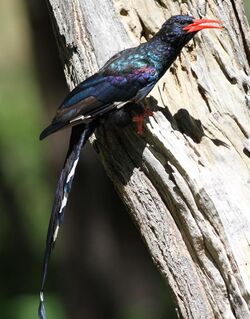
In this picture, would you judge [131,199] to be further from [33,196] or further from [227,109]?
[33,196]

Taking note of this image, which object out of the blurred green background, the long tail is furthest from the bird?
the blurred green background

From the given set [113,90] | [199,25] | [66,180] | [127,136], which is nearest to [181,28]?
[199,25]

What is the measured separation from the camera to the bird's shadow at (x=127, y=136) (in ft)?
17.2

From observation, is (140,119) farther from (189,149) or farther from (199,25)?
(199,25)

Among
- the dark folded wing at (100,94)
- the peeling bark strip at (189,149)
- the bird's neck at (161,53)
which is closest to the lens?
the peeling bark strip at (189,149)

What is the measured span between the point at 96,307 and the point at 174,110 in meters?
3.05

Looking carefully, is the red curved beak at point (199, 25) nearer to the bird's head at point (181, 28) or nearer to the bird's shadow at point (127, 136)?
the bird's head at point (181, 28)

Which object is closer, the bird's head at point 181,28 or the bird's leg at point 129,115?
the bird's leg at point 129,115

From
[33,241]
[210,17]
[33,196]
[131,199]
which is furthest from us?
[33,196]

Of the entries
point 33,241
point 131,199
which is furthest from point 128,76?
point 33,241

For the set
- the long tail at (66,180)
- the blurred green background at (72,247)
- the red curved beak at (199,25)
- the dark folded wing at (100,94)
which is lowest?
the blurred green background at (72,247)

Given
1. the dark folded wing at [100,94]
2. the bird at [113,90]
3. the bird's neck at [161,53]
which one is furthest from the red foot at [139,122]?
the bird's neck at [161,53]

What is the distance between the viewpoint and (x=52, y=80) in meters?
7.89

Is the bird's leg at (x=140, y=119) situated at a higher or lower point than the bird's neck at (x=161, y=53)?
lower
